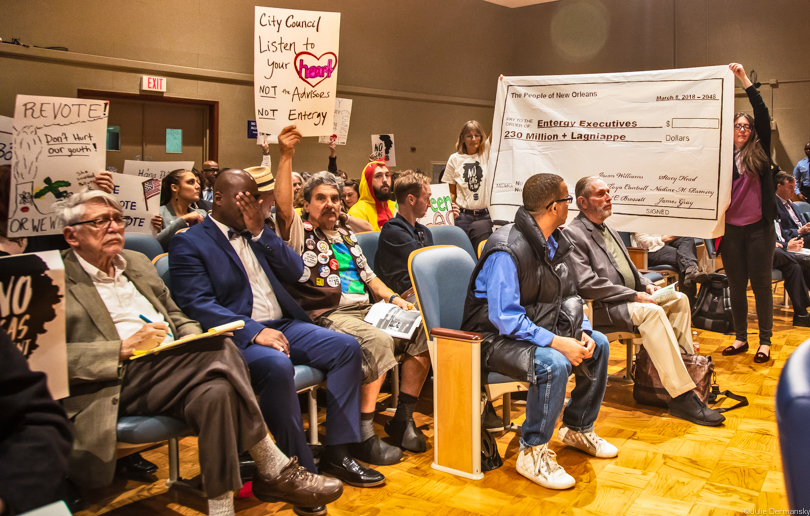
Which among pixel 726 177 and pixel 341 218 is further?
pixel 726 177

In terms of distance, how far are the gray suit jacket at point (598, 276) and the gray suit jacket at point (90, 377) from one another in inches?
91.5

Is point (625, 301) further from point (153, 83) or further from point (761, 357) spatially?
point (153, 83)

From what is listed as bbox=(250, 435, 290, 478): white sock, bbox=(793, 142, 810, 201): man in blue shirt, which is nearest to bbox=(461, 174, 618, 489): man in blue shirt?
bbox=(250, 435, 290, 478): white sock

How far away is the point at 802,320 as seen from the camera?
19.0 feet

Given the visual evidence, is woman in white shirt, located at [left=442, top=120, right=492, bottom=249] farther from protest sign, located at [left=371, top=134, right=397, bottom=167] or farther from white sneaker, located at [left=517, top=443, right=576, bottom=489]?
protest sign, located at [left=371, top=134, right=397, bottom=167]

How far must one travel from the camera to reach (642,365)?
3807mm

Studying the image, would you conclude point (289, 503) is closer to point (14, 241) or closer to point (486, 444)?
point (486, 444)

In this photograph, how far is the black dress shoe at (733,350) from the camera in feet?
15.7

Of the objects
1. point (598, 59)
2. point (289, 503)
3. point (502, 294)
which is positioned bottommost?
point (289, 503)

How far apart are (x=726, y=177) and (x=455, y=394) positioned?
2.28 m

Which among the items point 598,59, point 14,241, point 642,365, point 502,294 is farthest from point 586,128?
point 598,59

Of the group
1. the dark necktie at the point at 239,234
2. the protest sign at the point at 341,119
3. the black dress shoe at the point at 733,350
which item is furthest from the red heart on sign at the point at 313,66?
the protest sign at the point at 341,119

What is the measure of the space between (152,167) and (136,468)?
2847 millimetres

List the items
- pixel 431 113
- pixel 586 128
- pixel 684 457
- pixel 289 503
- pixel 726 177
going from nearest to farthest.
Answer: pixel 289 503
pixel 684 457
pixel 726 177
pixel 586 128
pixel 431 113
